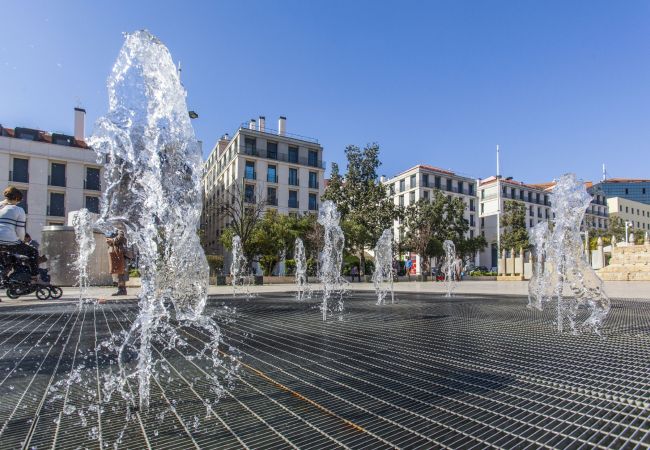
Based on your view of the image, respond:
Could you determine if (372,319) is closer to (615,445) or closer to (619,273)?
(615,445)

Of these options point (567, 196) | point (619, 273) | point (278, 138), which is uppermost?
point (278, 138)

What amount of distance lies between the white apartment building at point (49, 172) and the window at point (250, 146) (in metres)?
13.4

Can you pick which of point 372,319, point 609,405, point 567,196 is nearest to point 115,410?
point 609,405

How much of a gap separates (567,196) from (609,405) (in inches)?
163

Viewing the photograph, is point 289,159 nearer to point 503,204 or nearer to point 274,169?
point 274,169

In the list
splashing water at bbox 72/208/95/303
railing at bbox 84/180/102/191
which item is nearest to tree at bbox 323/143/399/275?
splashing water at bbox 72/208/95/303

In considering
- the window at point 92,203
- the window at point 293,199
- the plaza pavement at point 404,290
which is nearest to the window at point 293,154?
the window at point 293,199

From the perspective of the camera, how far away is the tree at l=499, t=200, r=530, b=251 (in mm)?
44938

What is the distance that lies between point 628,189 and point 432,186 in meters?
65.4

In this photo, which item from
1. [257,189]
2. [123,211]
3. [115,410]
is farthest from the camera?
[257,189]

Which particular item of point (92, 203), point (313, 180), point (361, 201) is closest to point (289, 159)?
point (313, 180)

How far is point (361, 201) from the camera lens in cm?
3259

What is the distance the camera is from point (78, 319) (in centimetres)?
551

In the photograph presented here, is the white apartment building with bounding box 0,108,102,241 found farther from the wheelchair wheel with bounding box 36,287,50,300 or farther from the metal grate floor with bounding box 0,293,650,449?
the metal grate floor with bounding box 0,293,650,449
